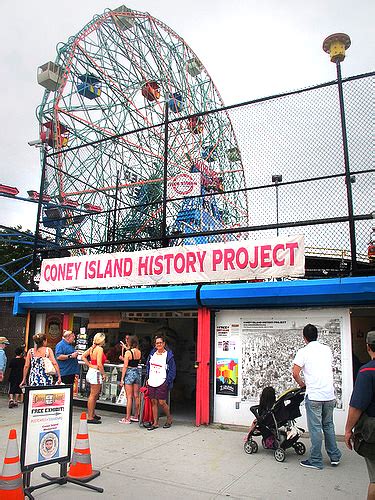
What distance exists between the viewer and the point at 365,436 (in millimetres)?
3535

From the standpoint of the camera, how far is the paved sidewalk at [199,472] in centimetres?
456

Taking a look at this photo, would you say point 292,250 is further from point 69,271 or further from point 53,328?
point 53,328

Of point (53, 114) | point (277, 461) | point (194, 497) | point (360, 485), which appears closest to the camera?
point (194, 497)

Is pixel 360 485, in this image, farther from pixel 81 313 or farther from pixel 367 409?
pixel 81 313

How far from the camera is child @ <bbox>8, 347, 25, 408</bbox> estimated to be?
1002 centimetres

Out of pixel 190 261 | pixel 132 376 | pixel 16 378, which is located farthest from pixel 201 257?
pixel 16 378

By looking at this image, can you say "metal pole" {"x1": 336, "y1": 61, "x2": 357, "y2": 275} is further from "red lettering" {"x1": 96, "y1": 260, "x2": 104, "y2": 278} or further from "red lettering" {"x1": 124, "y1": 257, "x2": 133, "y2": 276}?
"red lettering" {"x1": 96, "y1": 260, "x2": 104, "y2": 278}

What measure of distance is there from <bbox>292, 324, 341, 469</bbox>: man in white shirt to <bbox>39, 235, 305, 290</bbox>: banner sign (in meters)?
2.32

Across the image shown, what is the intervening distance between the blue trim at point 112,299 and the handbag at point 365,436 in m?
4.95

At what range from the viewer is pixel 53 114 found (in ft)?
73.0

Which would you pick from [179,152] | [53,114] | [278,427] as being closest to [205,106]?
[179,152]

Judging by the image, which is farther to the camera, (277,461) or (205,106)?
(205,106)

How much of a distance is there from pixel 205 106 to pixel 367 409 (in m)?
30.7

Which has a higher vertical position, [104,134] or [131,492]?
[104,134]
